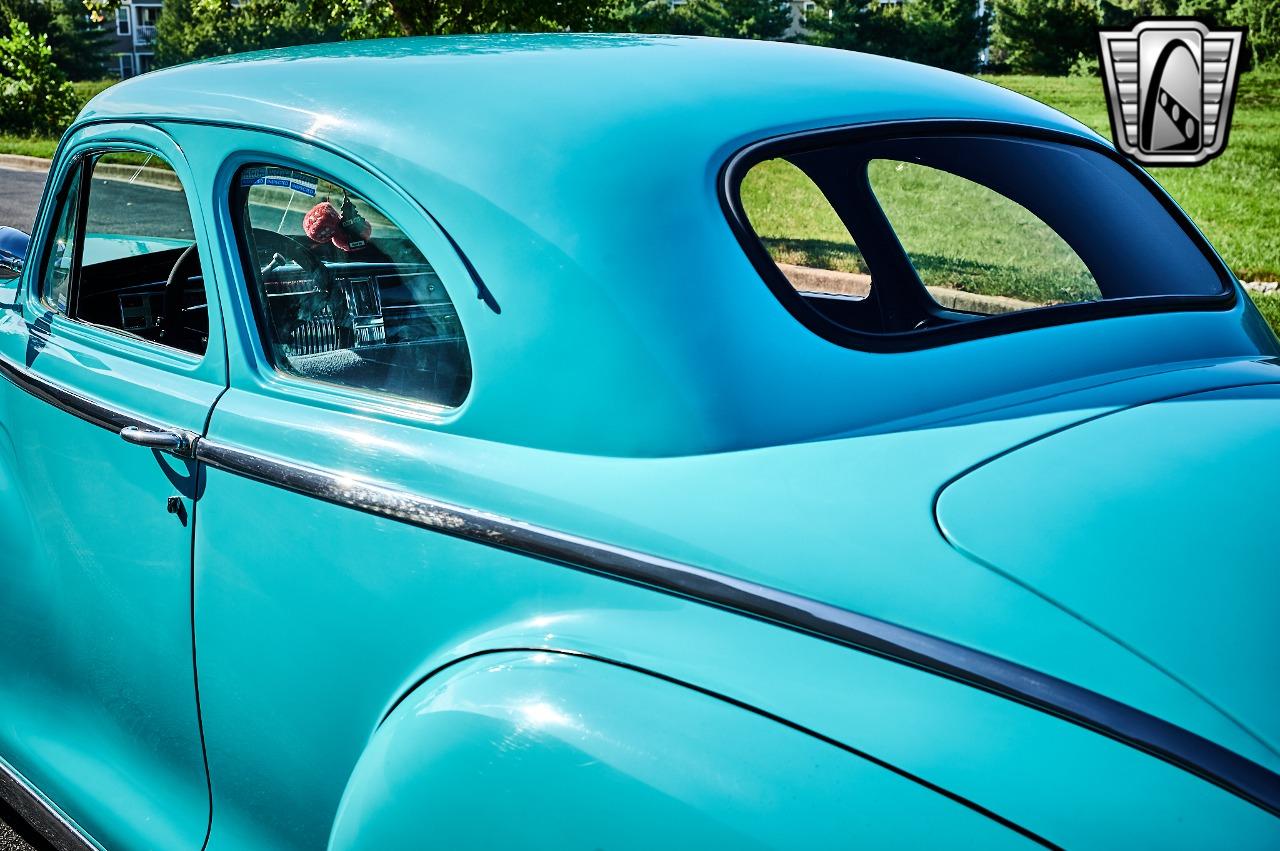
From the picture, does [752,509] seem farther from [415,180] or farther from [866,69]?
[866,69]

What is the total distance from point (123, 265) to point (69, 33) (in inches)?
2513

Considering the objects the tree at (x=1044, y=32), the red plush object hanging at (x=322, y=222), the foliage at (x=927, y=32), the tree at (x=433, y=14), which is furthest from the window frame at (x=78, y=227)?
the foliage at (x=927, y=32)

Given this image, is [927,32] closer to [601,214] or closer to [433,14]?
[433,14]

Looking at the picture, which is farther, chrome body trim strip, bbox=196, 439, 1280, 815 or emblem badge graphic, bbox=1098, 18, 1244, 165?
emblem badge graphic, bbox=1098, 18, 1244, 165

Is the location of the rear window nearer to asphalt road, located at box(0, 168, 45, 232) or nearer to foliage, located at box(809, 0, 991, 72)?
asphalt road, located at box(0, 168, 45, 232)

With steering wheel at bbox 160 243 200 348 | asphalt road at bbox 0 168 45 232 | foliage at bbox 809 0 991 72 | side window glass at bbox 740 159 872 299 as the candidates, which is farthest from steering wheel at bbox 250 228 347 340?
foliage at bbox 809 0 991 72

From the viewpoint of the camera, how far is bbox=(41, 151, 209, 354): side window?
8.17ft

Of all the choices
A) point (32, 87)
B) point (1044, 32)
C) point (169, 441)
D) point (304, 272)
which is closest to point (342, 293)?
point (304, 272)

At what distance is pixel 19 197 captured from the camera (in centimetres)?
1719

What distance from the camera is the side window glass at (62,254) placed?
2.71m

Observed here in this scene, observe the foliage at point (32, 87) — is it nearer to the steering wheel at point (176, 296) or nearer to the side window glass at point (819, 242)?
the steering wheel at point (176, 296)

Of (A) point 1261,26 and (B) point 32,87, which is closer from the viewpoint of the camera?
(A) point 1261,26

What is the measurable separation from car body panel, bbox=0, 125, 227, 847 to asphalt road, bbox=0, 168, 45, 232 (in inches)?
453

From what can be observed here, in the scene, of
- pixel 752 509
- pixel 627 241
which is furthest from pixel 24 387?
pixel 752 509
